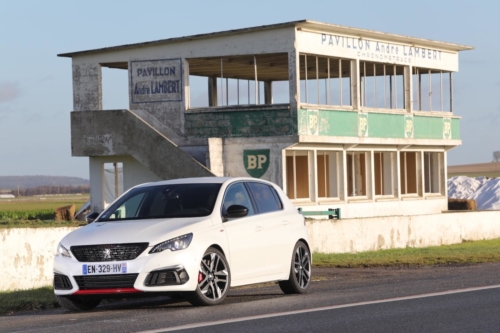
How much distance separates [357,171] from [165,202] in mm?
31342

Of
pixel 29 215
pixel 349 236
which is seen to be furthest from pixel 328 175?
pixel 29 215

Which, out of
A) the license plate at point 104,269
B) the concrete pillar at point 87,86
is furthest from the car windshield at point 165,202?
the concrete pillar at point 87,86

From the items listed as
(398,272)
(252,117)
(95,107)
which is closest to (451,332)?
(398,272)

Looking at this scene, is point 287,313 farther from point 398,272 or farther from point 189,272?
point 398,272

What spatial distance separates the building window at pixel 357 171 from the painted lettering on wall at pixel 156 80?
8535 millimetres

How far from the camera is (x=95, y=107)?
42125 mm

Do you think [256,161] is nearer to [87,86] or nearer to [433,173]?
[87,86]

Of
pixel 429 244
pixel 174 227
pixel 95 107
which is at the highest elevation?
pixel 95 107

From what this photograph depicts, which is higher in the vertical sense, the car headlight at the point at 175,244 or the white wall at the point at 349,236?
the car headlight at the point at 175,244

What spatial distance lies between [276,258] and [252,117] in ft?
79.9

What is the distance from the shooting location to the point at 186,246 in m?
13.2

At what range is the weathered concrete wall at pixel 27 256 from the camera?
59.1 feet

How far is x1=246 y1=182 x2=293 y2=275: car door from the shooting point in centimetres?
1484

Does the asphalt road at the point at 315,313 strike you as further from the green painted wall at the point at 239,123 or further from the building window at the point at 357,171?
the building window at the point at 357,171
